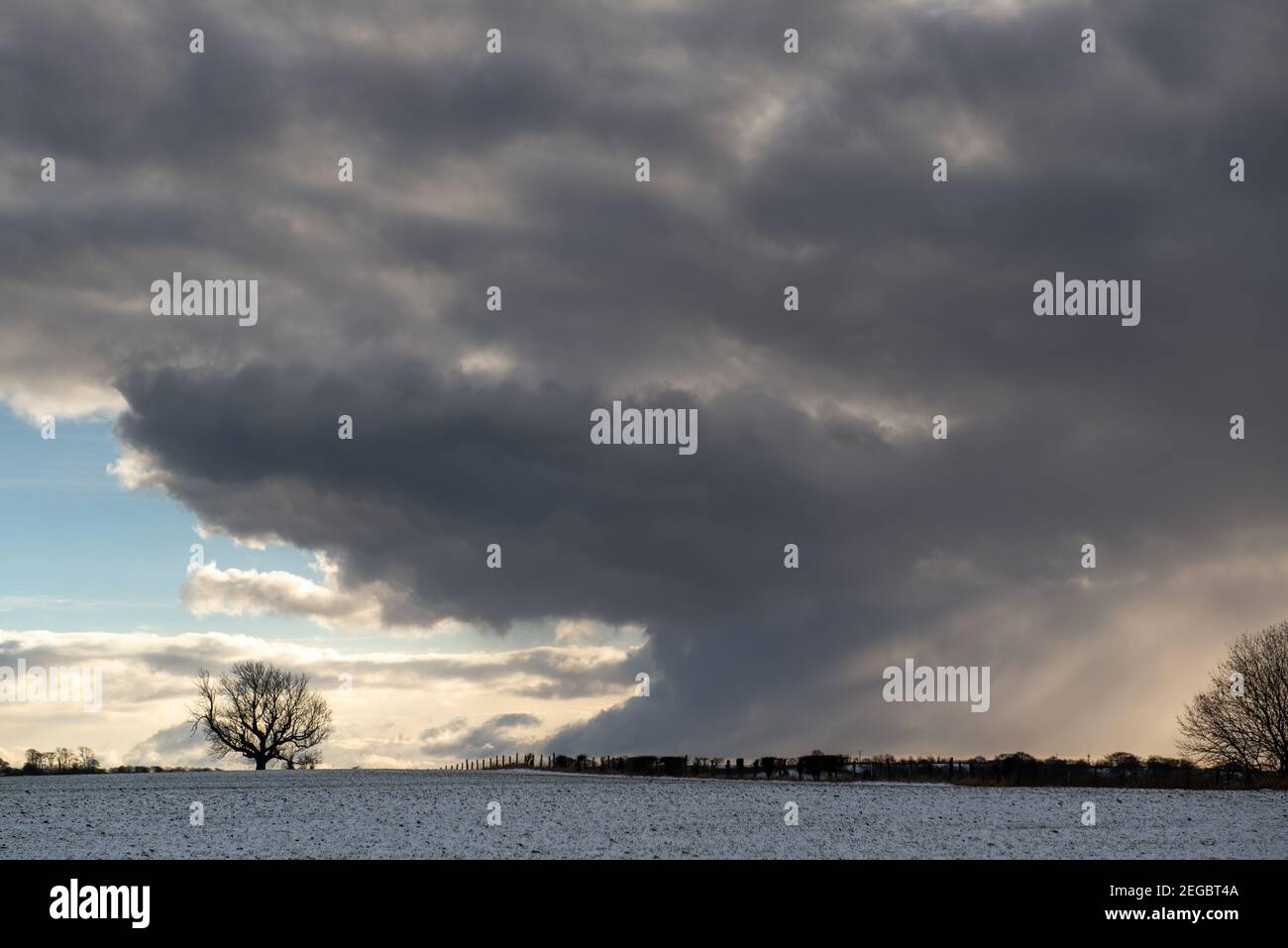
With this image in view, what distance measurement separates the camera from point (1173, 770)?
95312 mm

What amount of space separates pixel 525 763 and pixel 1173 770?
72.8 meters

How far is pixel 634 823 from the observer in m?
52.5

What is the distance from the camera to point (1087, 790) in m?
74.2

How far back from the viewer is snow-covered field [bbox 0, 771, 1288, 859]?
147 ft

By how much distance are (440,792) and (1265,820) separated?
43.2m

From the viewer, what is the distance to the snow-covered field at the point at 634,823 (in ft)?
147
